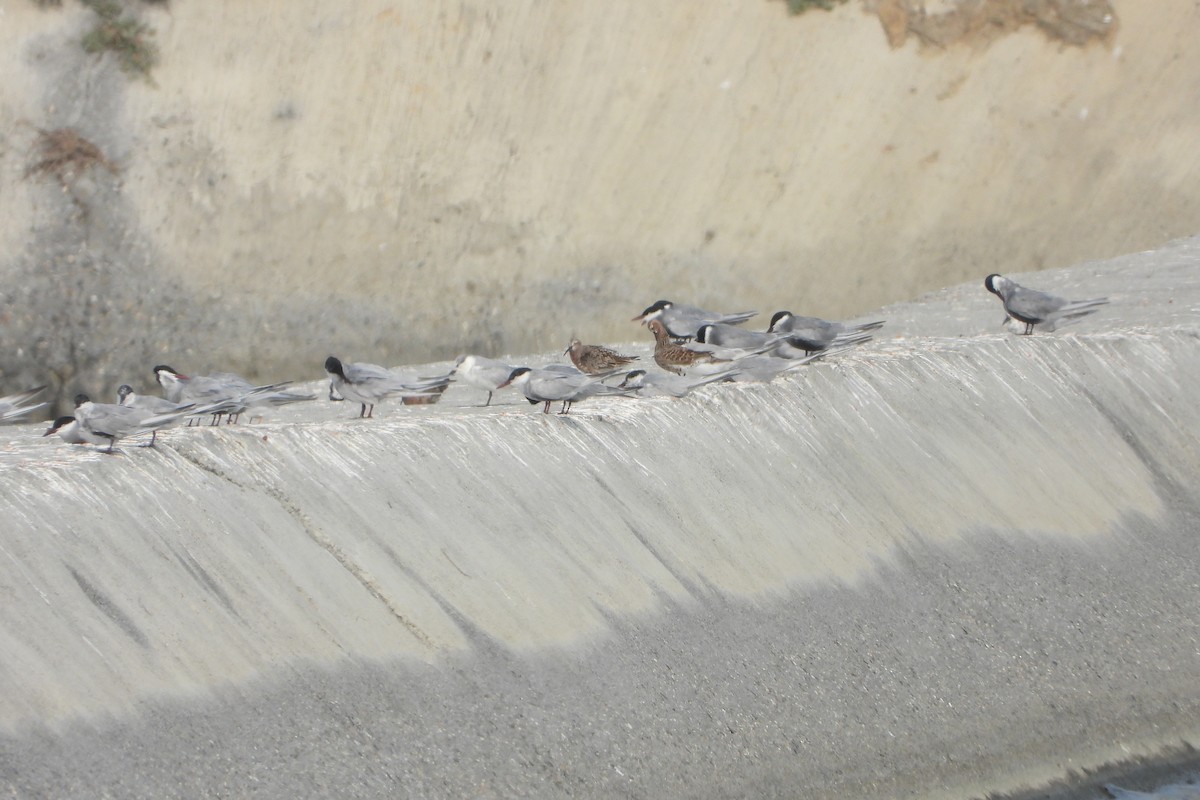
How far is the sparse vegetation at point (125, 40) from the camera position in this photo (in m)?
17.5

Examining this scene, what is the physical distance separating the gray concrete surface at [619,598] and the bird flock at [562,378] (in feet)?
0.93

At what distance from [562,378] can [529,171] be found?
7358 millimetres

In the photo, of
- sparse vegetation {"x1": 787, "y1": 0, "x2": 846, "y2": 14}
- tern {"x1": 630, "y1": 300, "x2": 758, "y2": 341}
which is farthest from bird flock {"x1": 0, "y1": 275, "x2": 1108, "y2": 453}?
sparse vegetation {"x1": 787, "y1": 0, "x2": 846, "y2": 14}

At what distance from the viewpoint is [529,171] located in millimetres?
18562

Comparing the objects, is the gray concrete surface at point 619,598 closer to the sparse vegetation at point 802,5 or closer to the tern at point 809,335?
the tern at point 809,335

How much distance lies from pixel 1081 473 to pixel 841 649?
3402 millimetres

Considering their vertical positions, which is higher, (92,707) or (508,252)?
(92,707)

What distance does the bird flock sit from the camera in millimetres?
10594

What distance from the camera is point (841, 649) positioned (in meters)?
9.98

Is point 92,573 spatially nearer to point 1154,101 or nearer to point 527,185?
point 527,185

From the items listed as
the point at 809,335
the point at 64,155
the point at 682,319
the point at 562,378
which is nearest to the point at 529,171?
the point at 682,319

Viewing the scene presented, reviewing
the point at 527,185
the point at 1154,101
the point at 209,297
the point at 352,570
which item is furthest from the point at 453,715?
the point at 1154,101

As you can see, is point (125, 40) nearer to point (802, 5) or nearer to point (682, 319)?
point (682, 319)

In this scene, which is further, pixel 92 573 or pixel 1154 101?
pixel 1154 101
